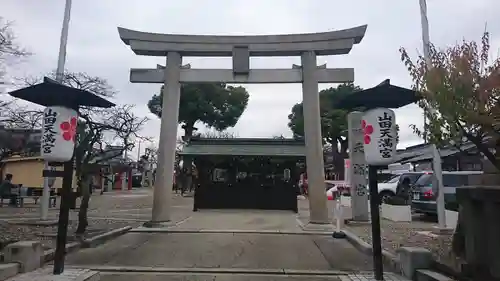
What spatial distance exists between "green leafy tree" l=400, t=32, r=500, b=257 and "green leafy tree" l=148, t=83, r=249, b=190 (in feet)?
90.7

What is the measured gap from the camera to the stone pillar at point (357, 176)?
49.2ft

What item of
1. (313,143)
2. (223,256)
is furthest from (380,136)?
(313,143)

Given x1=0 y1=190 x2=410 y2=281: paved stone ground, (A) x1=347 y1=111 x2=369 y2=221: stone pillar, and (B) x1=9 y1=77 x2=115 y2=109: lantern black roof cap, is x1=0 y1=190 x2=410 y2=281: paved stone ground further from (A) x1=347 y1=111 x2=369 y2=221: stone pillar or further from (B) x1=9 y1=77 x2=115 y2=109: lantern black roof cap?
(A) x1=347 y1=111 x2=369 y2=221: stone pillar

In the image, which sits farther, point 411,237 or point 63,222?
point 411,237

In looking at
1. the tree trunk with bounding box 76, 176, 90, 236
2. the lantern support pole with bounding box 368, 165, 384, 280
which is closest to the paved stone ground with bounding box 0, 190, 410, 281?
the lantern support pole with bounding box 368, 165, 384, 280

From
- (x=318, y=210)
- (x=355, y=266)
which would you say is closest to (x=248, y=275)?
(x=355, y=266)

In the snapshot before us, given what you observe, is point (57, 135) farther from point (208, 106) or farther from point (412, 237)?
point (208, 106)

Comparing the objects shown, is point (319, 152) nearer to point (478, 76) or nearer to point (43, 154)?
point (478, 76)

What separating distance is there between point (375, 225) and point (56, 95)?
5.89m

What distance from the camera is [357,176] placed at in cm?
1509

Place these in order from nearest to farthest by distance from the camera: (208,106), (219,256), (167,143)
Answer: (219,256)
(167,143)
(208,106)

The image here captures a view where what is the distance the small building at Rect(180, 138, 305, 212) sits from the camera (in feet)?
70.1

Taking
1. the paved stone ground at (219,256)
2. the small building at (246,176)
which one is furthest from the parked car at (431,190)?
the small building at (246,176)

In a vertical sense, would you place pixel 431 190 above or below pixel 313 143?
below
